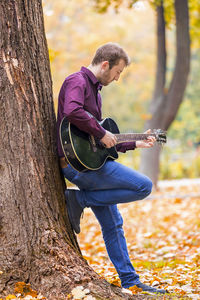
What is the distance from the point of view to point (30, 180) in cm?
326

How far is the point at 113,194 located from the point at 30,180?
0.72 m

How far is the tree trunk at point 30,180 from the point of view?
10.1 feet

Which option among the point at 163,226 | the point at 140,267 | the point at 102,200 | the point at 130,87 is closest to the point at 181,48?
the point at 163,226

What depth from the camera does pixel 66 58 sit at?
66.8 ft

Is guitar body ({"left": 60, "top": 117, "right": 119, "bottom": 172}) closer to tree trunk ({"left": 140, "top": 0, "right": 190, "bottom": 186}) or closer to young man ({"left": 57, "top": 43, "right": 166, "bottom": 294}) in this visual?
young man ({"left": 57, "top": 43, "right": 166, "bottom": 294})

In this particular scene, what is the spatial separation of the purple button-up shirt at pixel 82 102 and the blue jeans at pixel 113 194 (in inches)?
11.5

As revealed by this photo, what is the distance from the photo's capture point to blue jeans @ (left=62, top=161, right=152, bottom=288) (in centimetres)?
→ 349

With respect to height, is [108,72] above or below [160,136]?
above

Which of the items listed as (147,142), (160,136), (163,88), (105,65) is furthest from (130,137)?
(163,88)

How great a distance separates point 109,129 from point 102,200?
1.96ft

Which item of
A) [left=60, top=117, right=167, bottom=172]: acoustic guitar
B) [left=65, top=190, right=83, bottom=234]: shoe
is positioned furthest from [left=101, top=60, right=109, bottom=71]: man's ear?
[left=65, top=190, right=83, bottom=234]: shoe

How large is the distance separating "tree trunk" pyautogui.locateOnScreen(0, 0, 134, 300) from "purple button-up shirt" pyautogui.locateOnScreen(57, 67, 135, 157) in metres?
0.23

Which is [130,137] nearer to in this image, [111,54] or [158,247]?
[111,54]

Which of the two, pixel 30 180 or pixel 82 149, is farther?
pixel 82 149
